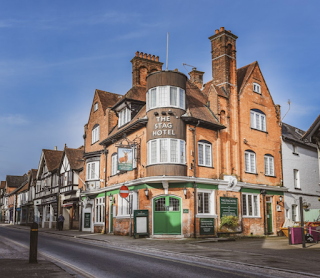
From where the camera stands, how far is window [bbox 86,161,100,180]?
105 ft

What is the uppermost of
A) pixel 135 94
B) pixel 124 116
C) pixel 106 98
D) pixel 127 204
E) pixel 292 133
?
pixel 106 98

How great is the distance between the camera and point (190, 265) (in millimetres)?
10828

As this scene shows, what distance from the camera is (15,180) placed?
3410 inches

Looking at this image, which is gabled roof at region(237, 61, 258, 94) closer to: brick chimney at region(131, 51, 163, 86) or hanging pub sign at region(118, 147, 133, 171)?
brick chimney at region(131, 51, 163, 86)

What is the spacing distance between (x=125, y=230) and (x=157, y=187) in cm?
472

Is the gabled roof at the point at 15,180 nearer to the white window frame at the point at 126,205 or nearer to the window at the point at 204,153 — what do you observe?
the white window frame at the point at 126,205

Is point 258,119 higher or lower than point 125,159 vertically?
higher

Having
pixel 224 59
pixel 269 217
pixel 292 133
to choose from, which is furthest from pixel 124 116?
pixel 292 133

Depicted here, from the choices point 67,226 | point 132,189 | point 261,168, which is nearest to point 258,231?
→ point 261,168

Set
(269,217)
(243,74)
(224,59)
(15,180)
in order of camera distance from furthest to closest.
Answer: (15,180) → (243,74) → (269,217) → (224,59)

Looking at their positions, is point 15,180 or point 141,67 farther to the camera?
point 15,180

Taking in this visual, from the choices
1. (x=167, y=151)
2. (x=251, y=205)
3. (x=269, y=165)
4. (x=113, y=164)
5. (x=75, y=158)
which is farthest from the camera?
(x=75, y=158)

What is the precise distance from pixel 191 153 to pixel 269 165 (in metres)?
9.03

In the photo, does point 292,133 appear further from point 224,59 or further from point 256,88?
point 224,59
